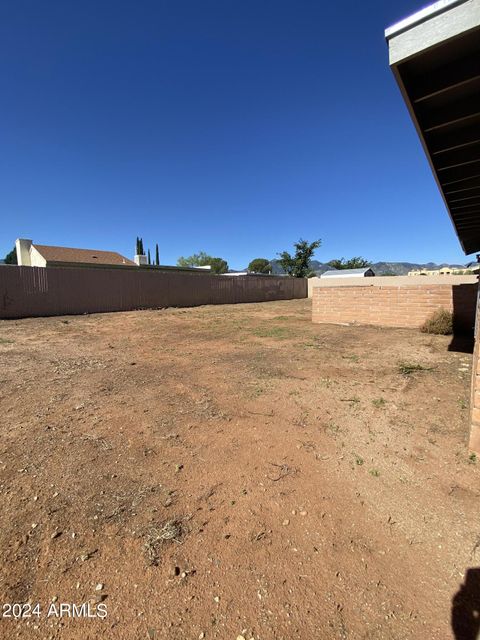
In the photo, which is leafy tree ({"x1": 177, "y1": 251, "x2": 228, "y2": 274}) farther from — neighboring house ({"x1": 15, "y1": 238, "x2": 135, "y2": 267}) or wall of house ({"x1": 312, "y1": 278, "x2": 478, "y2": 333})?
wall of house ({"x1": 312, "y1": 278, "x2": 478, "y2": 333})

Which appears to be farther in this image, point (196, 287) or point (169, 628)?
point (196, 287)

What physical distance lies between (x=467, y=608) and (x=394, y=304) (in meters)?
8.31

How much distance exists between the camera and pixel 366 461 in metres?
2.29

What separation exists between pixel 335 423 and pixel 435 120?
289 cm

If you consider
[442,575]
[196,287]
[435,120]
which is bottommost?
[442,575]

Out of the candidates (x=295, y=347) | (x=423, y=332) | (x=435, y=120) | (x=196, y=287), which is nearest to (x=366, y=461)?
(x=435, y=120)

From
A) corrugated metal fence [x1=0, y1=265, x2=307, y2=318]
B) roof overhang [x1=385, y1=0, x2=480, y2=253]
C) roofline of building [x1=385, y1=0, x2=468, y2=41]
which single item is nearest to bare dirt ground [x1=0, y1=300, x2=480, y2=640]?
roof overhang [x1=385, y1=0, x2=480, y2=253]

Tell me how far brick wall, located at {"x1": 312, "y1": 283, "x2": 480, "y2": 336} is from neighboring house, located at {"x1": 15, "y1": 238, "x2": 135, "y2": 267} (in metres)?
18.4

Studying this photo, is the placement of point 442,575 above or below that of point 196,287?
below

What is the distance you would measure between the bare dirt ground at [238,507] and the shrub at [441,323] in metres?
4.04

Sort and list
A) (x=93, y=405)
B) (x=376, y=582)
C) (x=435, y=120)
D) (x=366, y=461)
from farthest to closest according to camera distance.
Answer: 1. (x=93, y=405)
2. (x=435, y=120)
3. (x=366, y=461)
4. (x=376, y=582)

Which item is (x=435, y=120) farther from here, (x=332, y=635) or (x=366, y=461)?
(x=332, y=635)

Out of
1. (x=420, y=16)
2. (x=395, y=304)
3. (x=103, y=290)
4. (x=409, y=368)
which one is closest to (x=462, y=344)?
(x=395, y=304)

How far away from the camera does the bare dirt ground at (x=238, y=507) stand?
4.17 feet
